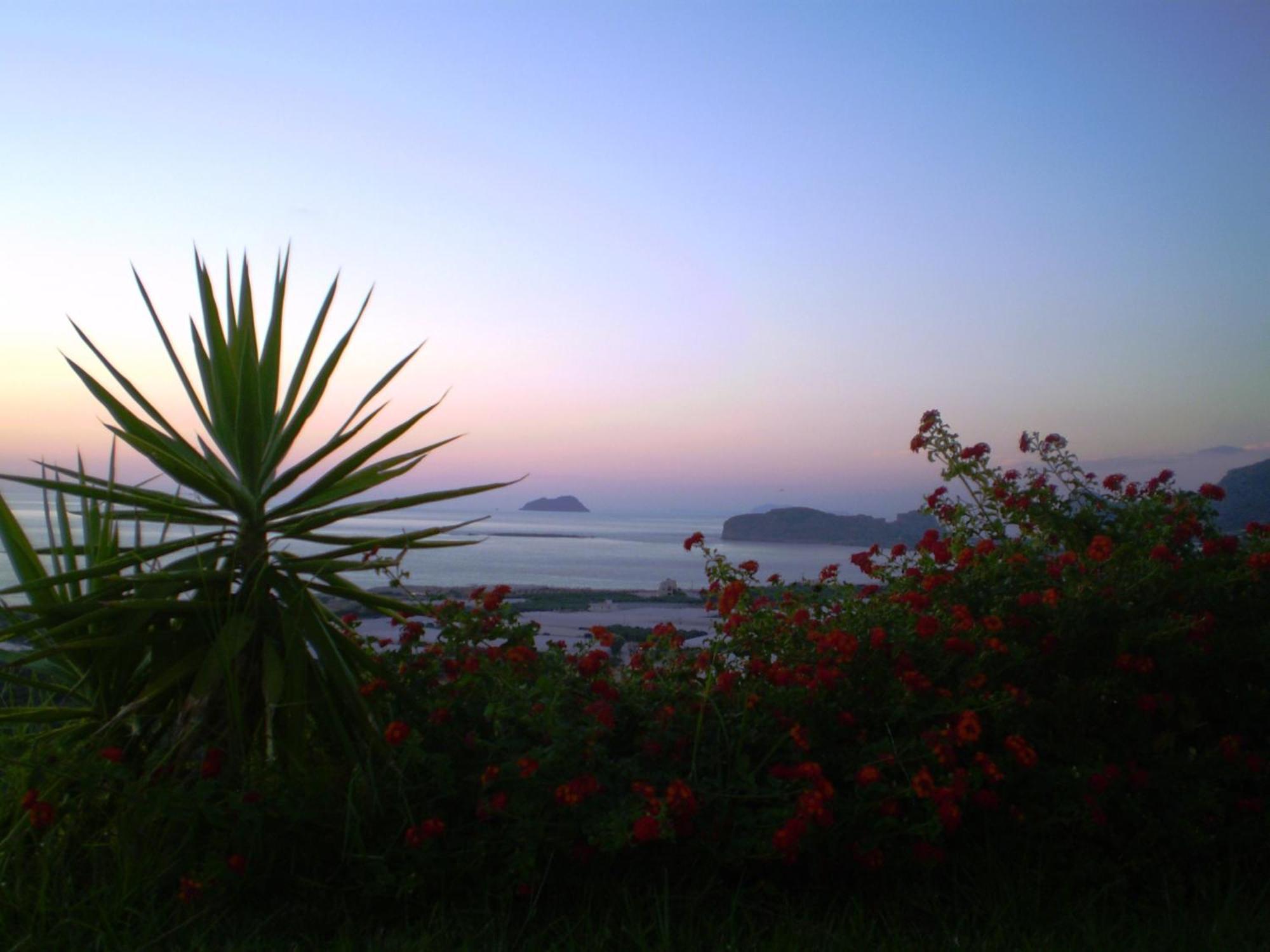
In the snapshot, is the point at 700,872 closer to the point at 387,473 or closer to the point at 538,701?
the point at 538,701

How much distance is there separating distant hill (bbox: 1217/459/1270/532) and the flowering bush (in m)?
1.15

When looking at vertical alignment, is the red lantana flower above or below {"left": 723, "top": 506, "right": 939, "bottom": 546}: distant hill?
below

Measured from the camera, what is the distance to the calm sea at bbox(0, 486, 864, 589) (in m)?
4.22

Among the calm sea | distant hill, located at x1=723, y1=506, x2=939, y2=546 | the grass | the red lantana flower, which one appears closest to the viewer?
the grass

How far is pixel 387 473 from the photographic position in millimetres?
3803

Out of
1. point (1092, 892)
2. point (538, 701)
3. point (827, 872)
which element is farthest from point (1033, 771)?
point (538, 701)

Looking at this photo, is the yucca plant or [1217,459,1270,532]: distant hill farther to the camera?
[1217,459,1270,532]: distant hill

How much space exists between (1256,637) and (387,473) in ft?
12.0

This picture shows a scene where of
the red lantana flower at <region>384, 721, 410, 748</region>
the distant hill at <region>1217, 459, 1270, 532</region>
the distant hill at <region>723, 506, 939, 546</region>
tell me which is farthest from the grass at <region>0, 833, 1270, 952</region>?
the distant hill at <region>723, 506, 939, 546</region>

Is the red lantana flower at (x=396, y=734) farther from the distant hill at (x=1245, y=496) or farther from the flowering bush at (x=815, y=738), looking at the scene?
the distant hill at (x=1245, y=496)

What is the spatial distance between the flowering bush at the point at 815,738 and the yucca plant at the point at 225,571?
20cm

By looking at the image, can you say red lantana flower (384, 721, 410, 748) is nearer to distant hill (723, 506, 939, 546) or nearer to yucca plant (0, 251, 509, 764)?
yucca plant (0, 251, 509, 764)

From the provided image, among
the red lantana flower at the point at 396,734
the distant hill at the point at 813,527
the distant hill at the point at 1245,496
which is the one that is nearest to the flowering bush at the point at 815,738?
the red lantana flower at the point at 396,734

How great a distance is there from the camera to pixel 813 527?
8.03 m
